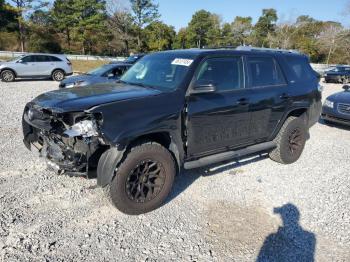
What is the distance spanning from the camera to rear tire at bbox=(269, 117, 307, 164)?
5.29m

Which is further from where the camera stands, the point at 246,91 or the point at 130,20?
the point at 130,20

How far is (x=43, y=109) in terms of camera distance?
357 centimetres

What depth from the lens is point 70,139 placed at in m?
3.49

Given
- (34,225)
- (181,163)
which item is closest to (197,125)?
(181,163)

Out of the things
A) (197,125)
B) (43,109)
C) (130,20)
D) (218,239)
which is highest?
(130,20)

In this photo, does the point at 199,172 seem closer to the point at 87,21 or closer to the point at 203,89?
the point at 203,89

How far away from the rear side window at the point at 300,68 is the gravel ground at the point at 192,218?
1.66m

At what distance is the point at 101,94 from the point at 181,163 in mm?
1332

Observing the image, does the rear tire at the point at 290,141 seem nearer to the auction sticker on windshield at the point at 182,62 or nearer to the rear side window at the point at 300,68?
the rear side window at the point at 300,68

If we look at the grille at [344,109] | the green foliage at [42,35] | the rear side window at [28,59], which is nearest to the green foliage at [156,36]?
the green foliage at [42,35]

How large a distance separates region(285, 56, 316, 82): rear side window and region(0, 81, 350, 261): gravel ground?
1660mm

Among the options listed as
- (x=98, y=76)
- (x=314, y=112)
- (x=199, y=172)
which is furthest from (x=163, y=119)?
(x=98, y=76)

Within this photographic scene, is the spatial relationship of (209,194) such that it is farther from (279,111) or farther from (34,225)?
(34,225)

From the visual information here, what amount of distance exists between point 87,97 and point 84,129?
0.46m
